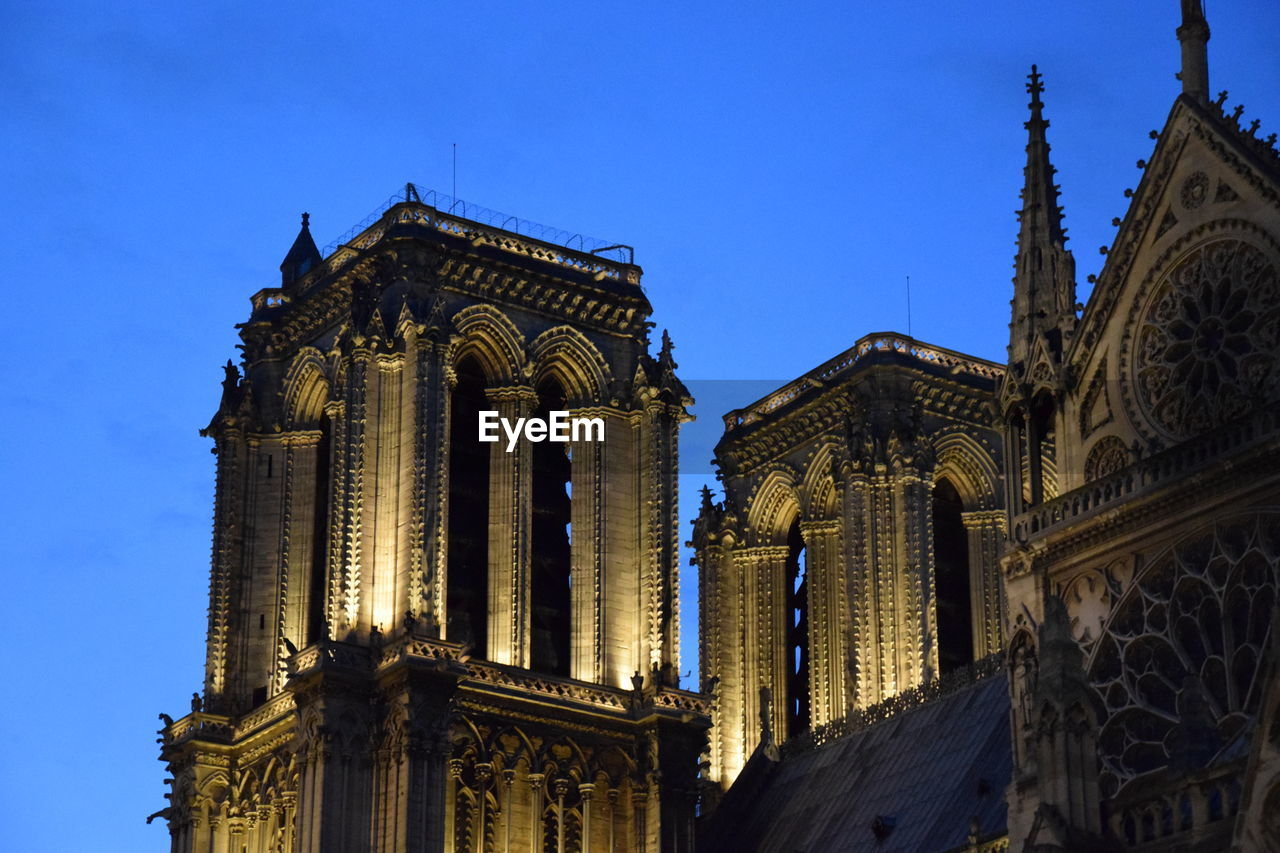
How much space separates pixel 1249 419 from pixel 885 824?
17951mm

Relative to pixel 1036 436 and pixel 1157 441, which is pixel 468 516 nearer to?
pixel 1036 436

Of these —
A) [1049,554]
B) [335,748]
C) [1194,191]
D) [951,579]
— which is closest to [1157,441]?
[1049,554]

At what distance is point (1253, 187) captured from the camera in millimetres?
41688

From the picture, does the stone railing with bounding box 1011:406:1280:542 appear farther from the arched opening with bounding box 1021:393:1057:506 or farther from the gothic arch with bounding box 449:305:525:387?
the gothic arch with bounding box 449:305:525:387

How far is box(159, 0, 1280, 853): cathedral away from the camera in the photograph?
141ft

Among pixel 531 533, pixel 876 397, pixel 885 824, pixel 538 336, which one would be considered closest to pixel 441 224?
pixel 538 336

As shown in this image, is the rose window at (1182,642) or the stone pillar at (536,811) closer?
the rose window at (1182,642)

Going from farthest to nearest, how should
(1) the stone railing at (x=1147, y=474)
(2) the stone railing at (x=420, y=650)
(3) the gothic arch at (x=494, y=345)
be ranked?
(3) the gothic arch at (x=494, y=345) → (2) the stone railing at (x=420, y=650) → (1) the stone railing at (x=1147, y=474)

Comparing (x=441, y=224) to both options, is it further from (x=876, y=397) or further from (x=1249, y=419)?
(x=1249, y=419)

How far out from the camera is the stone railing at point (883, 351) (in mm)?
65938

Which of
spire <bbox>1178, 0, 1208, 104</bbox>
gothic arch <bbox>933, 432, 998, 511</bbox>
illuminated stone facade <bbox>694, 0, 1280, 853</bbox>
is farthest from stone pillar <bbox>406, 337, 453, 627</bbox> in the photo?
spire <bbox>1178, 0, 1208, 104</bbox>

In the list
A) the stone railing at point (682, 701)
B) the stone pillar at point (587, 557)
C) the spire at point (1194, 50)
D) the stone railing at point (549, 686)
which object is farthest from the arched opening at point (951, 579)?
the spire at point (1194, 50)

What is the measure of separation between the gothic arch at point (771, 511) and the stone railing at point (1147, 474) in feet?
80.7

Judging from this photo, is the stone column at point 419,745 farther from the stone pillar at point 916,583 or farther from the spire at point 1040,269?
the spire at point 1040,269
